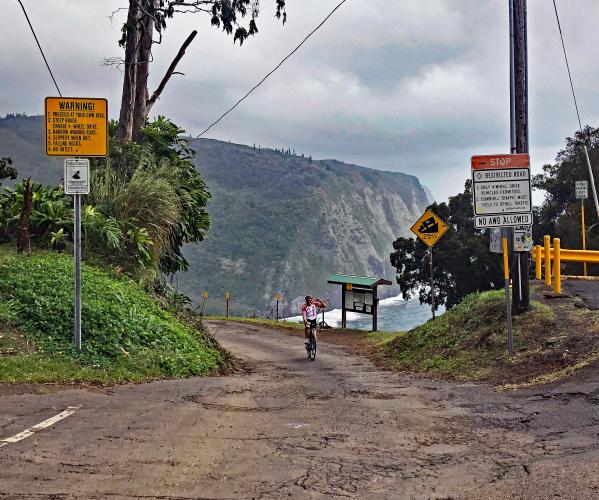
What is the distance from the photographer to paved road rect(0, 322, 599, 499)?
15.5 feet

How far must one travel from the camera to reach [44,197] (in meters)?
15.8

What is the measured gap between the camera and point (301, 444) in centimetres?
617

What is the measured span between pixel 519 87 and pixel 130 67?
504 inches

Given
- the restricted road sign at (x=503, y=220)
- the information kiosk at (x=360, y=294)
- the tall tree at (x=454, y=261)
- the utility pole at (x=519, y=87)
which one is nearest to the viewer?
the restricted road sign at (x=503, y=220)

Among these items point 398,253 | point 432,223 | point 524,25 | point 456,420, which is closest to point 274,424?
point 456,420

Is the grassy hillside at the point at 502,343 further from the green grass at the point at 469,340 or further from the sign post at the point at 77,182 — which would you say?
the sign post at the point at 77,182

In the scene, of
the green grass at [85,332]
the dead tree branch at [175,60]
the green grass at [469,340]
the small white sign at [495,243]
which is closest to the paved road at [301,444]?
the green grass at [85,332]

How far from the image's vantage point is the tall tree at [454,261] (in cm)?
4441

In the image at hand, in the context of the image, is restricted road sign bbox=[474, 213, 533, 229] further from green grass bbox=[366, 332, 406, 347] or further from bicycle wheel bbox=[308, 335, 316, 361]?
green grass bbox=[366, 332, 406, 347]

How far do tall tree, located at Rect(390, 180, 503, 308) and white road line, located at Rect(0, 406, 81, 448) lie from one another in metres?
38.8

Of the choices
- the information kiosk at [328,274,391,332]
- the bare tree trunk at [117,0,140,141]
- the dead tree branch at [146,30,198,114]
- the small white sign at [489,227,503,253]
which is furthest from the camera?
the information kiosk at [328,274,391,332]

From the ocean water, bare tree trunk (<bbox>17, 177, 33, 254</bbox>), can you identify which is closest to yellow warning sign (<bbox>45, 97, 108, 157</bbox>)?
bare tree trunk (<bbox>17, 177, 33, 254</bbox>)

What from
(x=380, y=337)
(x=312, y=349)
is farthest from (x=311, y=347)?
(x=380, y=337)

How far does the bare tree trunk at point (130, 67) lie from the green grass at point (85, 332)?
25.3 feet
